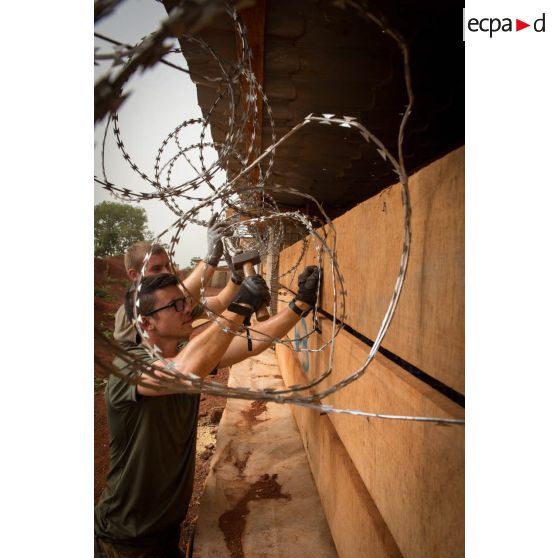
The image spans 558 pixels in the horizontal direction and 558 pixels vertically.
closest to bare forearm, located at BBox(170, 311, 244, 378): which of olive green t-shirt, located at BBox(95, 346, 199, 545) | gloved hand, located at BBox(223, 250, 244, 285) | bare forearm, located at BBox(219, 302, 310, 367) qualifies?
olive green t-shirt, located at BBox(95, 346, 199, 545)

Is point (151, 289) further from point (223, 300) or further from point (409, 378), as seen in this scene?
point (409, 378)

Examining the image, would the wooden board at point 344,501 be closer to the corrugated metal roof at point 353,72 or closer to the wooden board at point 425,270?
the wooden board at point 425,270

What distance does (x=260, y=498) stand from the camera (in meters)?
2.94

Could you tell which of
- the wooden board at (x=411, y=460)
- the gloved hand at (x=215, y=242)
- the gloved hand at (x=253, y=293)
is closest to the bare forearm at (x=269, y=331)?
the gloved hand at (x=253, y=293)

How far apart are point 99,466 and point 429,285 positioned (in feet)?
19.6

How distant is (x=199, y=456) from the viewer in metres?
5.03

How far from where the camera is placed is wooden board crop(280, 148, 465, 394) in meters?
0.99

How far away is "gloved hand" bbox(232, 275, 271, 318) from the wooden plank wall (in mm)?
602
